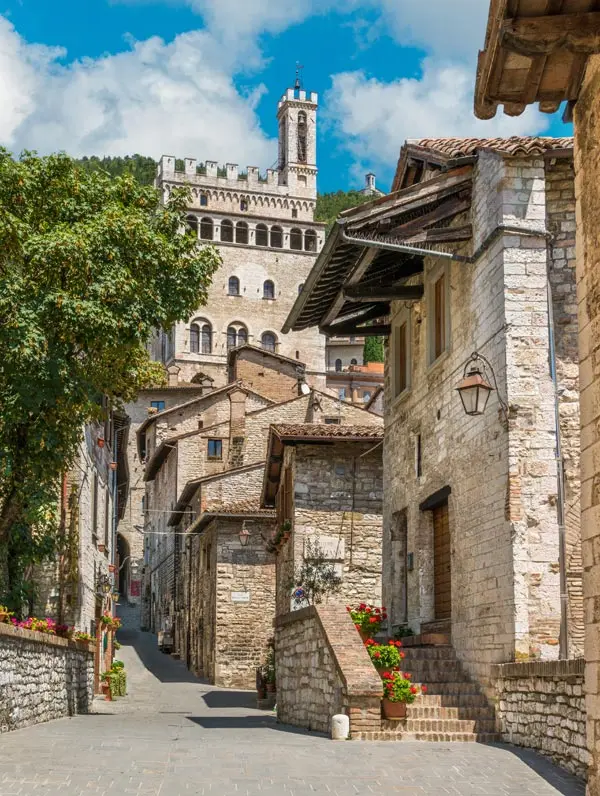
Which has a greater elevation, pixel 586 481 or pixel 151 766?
pixel 586 481

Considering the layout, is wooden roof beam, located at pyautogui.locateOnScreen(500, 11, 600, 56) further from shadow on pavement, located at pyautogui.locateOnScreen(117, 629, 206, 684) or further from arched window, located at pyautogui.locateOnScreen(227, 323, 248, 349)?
arched window, located at pyautogui.locateOnScreen(227, 323, 248, 349)

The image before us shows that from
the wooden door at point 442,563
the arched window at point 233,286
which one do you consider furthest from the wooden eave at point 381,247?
the arched window at point 233,286

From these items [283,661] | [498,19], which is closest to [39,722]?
[283,661]

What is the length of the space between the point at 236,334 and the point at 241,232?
10.7 m

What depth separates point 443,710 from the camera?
542 inches

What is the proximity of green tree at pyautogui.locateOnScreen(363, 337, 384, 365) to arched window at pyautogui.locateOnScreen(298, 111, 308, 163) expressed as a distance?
63.3ft

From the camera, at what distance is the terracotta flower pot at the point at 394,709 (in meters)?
13.5

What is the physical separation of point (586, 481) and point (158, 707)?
781 inches

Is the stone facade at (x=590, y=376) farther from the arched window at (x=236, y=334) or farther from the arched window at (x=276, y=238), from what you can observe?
the arched window at (x=276, y=238)

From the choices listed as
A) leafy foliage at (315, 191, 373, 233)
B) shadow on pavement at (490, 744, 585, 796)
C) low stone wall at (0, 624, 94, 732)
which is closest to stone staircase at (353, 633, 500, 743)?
shadow on pavement at (490, 744, 585, 796)

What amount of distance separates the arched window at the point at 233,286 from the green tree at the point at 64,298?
7380 centimetres

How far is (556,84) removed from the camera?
7.29 m

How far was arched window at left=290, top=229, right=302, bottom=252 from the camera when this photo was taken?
3873 inches

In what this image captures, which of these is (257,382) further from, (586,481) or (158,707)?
(586,481)
